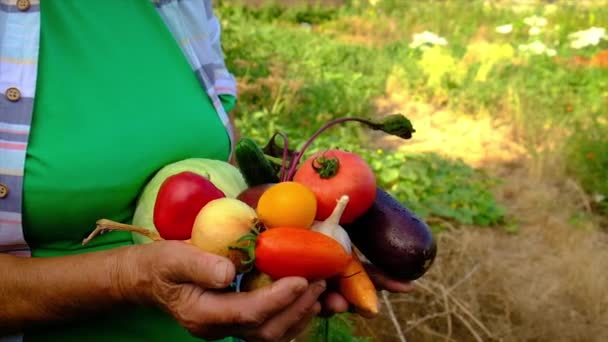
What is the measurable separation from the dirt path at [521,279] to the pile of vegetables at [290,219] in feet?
4.84

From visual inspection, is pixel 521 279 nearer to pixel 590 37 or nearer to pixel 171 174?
pixel 171 174

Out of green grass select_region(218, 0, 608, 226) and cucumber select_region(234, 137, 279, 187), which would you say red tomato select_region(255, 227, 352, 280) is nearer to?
cucumber select_region(234, 137, 279, 187)

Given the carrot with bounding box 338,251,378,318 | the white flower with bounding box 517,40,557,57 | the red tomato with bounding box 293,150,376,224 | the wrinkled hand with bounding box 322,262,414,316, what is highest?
the red tomato with bounding box 293,150,376,224

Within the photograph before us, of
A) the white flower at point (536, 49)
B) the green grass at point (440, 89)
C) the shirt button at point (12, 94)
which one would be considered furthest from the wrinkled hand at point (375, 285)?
the white flower at point (536, 49)

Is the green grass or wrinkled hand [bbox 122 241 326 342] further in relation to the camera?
the green grass

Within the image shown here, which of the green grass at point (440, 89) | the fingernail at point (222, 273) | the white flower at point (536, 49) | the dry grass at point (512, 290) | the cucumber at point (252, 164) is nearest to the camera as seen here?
the fingernail at point (222, 273)

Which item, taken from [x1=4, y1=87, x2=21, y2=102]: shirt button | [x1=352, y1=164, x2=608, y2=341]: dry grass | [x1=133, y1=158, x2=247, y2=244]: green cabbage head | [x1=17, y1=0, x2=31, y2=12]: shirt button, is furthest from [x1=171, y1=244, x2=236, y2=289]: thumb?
[x1=352, y1=164, x2=608, y2=341]: dry grass

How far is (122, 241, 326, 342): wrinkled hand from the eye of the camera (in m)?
1.09

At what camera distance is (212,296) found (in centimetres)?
114

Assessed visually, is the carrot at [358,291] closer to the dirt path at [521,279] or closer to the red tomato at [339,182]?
the red tomato at [339,182]

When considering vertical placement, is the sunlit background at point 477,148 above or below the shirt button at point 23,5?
below

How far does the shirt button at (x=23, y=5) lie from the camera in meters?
1.35

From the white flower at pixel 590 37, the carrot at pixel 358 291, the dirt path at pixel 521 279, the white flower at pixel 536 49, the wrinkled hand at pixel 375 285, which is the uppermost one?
the carrot at pixel 358 291

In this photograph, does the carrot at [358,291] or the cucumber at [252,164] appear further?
the cucumber at [252,164]
